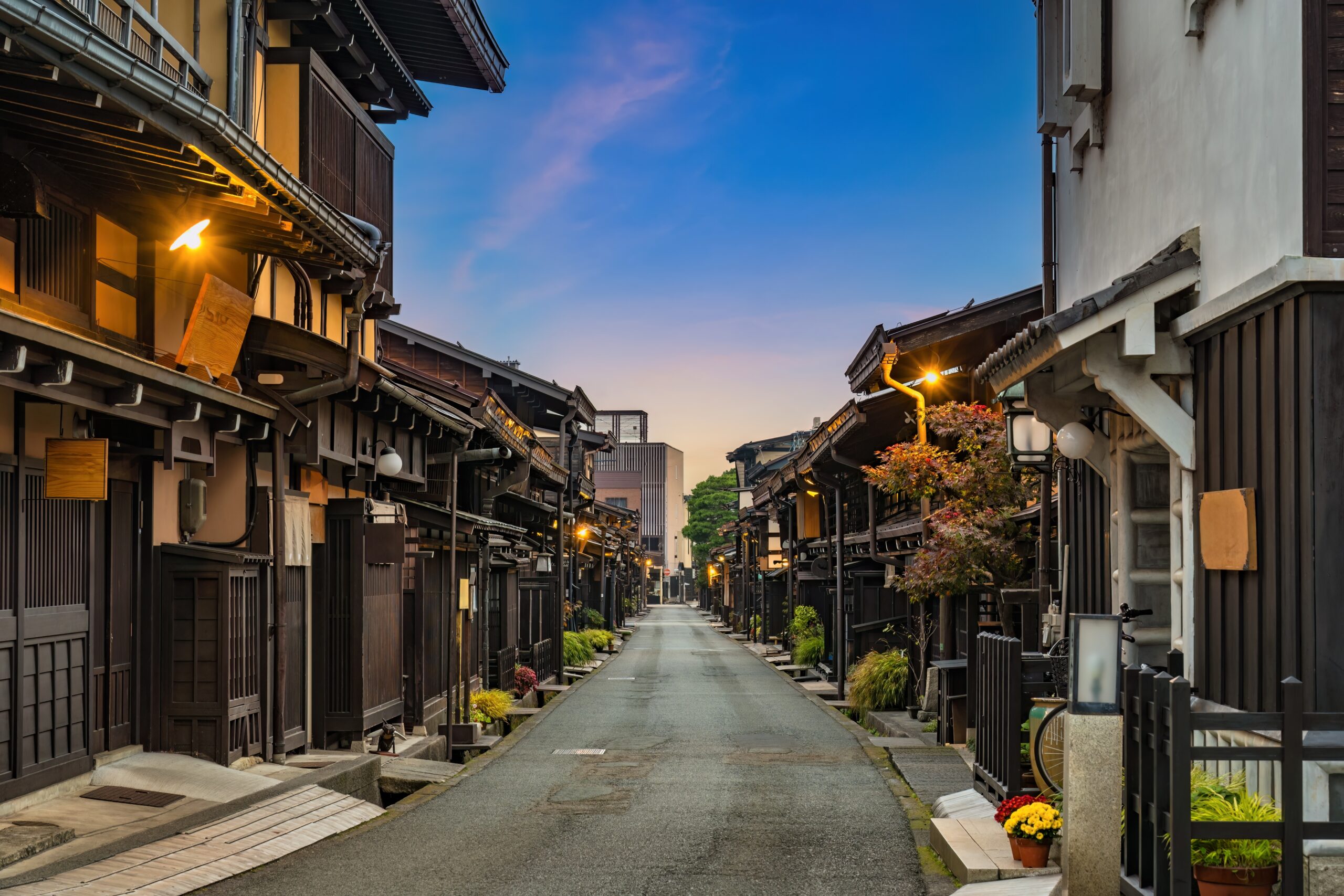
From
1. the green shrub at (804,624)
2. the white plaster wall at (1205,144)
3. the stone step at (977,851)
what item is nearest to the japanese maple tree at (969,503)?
the white plaster wall at (1205,144)

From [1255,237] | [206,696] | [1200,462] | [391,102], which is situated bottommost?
[206,696]

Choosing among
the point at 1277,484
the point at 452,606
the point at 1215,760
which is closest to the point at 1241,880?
the point at 1215,760

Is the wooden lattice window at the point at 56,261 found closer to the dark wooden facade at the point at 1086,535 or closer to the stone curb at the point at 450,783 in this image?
the stone curb at the point at 450,783

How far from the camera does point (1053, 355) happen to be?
32.6ft

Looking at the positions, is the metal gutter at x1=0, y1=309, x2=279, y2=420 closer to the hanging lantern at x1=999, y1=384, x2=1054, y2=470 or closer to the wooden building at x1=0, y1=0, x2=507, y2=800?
the wooden building at x1=0, y1=0, x2=507, y2=800

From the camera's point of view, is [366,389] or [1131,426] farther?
[366,389]

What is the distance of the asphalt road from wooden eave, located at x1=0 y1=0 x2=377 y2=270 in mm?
5729

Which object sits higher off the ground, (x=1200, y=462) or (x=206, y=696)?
(x=1200, y=462)

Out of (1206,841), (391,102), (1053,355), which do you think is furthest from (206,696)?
(391,102)

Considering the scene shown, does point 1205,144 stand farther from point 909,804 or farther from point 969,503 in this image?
point 969,503

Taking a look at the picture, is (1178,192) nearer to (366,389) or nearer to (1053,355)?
(1053,355)

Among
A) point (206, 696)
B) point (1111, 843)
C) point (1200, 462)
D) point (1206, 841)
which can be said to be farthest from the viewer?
point (206, 696)

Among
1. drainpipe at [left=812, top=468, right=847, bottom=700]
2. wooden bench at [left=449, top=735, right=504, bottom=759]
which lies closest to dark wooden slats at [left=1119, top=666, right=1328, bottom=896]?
wooden bench at [left=449, top=735, right=504, bottom=759]

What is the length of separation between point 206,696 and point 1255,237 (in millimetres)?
11160
